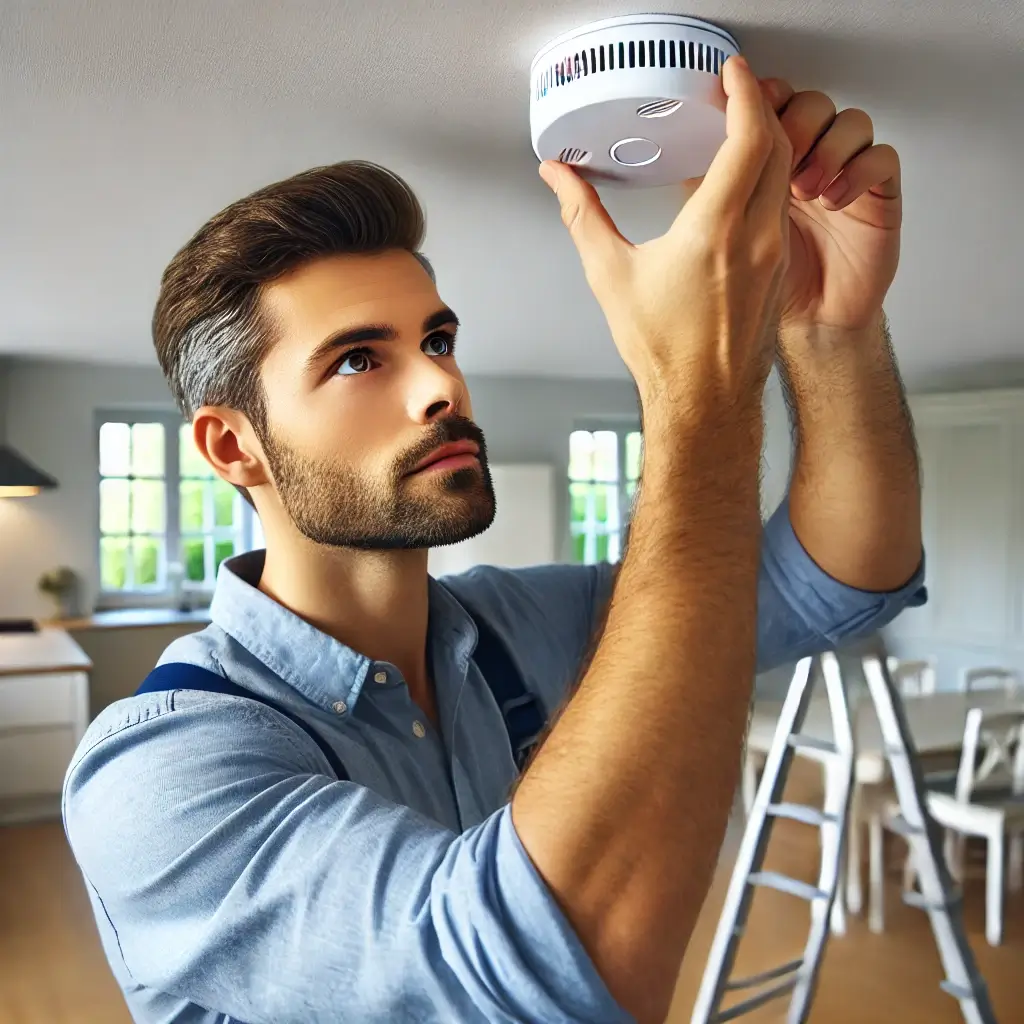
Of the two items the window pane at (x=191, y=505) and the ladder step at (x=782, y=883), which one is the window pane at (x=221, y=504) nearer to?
the window pane at (x=191, y=505)

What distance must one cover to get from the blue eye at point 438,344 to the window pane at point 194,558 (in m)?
3.97

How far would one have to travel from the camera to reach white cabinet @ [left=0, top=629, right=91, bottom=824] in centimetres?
350

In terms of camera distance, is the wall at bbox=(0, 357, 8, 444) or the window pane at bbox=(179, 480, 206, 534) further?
the window pane at bbox=(179, 480, 206, 534)

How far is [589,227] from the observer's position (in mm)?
635

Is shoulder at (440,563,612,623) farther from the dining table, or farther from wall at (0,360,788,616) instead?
wall at (0,360,788,616)

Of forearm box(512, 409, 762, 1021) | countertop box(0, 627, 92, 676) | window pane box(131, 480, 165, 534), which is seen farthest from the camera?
window pane box(131, 480, 165, 534)

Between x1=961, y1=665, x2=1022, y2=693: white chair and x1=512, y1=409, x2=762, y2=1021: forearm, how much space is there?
2489 millimetres

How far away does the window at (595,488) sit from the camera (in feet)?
15.6

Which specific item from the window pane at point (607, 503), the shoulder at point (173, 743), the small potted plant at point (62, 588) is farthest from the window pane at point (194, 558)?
the shoulder at point (173, 743)

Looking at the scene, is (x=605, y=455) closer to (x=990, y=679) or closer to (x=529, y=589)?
(x=990, y=679)

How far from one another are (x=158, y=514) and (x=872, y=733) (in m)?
3.13

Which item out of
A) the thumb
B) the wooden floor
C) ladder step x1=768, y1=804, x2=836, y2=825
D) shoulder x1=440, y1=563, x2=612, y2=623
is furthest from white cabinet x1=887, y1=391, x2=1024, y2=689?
the thumb

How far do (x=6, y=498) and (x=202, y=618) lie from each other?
0.91 metres

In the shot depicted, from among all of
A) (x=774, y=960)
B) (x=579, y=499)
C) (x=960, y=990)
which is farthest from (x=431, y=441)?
(x=579, y=499)
